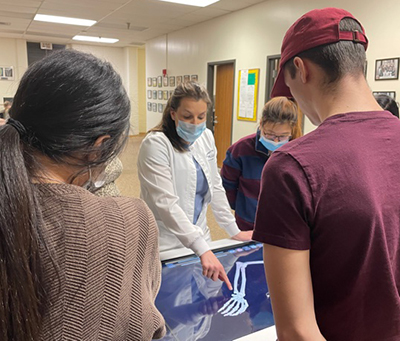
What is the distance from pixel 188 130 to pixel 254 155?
50 centimetres

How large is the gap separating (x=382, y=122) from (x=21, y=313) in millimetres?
683

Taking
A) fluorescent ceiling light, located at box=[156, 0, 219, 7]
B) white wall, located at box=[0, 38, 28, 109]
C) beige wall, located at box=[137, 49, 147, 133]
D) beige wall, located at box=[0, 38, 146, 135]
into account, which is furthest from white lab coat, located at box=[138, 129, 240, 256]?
white wall, located at box=[0, 38, 28, 109]

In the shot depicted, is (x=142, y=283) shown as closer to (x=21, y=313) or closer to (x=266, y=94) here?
(x=21, y=313)

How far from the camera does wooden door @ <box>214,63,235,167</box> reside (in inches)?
240

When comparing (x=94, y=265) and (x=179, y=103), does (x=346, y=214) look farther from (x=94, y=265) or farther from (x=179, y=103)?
(x=179, y=103)

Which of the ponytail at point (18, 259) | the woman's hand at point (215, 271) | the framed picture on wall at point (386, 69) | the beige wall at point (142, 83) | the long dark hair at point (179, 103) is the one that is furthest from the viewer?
the beige wall at point (142, 83)

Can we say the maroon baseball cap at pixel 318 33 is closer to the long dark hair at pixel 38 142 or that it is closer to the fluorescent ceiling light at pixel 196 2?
the long dark hair at pixel 38 142

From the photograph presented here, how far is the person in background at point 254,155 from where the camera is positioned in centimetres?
182

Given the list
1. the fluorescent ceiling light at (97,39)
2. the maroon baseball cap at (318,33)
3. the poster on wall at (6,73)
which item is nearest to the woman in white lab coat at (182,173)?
the maroon baseball cap at (318,33)

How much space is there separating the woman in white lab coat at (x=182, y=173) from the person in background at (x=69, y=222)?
734 millimetres

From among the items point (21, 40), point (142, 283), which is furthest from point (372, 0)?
point (21, 40)

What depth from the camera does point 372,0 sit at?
3.56 m

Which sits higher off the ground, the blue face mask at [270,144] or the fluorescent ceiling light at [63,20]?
the fluorescent ceiling light at [63,20]

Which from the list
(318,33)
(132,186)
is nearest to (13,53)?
(132,186)
